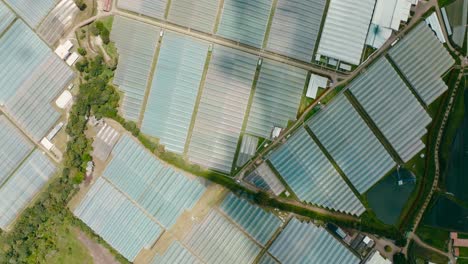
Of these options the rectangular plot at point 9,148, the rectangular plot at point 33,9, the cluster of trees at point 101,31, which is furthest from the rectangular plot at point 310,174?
the rectangular plot at point 33,9

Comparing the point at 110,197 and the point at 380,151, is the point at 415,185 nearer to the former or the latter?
the point at 380,151

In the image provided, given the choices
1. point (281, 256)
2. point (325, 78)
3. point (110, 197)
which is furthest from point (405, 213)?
point (110, 197)

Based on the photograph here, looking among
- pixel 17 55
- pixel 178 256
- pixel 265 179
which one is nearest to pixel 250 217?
pixel 265 179

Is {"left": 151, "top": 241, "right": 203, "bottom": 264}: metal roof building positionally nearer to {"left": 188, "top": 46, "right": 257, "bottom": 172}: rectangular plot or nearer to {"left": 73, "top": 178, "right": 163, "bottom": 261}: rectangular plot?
{"left": 73, "top": 178, "right": 163, "bottom": 261}: rectangular plot

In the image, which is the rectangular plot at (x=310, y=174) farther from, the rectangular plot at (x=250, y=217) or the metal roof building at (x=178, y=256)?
the metal roof building at (x=178, y=256)

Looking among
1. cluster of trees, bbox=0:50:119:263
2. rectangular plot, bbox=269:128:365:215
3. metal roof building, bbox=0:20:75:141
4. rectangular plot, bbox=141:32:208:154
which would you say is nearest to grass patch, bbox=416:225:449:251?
rectangular plot, bbox=269:128:365:215

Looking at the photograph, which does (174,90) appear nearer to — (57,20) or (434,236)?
(57,20)

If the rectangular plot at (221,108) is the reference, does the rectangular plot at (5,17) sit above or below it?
below
